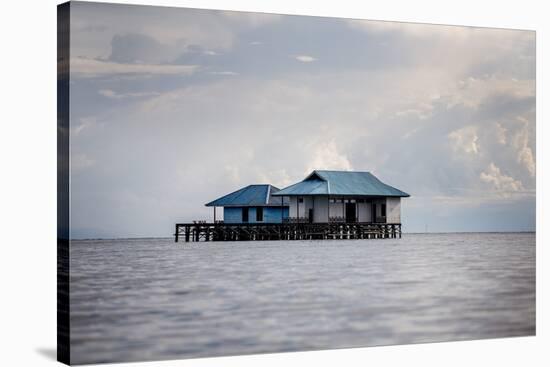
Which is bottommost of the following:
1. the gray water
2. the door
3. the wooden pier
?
the gray water

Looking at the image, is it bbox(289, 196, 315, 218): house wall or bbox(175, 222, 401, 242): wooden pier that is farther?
bbox(175, 222, 401, 242): wooden pier

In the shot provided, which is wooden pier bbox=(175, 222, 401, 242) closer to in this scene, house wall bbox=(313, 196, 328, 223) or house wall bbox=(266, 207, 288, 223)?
house wall bbox=(313, 196, 328, 223)

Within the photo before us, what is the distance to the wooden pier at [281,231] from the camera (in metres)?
28.7

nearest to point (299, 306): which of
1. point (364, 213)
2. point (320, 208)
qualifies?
point (320, 208)

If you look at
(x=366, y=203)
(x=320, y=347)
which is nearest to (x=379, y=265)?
(x=320, y=347)

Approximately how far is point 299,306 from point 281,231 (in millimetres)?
17415

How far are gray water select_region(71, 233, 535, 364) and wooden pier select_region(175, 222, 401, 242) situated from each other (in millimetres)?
11371

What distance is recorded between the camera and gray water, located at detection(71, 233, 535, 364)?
11344mm

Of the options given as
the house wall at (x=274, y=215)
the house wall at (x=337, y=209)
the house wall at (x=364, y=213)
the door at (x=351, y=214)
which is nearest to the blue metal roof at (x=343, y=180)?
the house wall at (x=364, y=213)

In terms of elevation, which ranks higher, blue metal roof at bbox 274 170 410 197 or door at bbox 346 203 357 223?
blue metal roof at bbox 274 170 410 197

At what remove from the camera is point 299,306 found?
42.1 ft

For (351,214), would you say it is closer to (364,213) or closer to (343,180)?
(364,213)

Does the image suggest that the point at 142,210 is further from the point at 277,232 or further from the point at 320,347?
the point at 277,232

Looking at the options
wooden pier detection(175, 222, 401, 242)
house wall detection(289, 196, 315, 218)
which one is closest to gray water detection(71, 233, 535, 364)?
house wall detection(289, 196, 315, 218)
